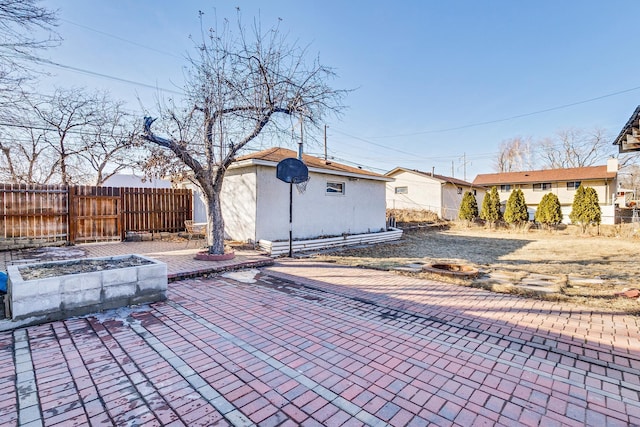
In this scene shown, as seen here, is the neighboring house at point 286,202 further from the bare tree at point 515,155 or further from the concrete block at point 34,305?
the bare tree at point 515,155

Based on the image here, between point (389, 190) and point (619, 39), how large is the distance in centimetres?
1566

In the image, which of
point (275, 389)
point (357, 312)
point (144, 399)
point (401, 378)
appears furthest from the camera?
point (357, 312)

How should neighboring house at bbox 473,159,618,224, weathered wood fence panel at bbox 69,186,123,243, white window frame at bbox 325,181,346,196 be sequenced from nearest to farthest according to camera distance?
weathered wood fence panel at bbox 69,186,123,243
white window frame at bbox 325,181,346,196
neighboring house at bbox 473,159,618,224

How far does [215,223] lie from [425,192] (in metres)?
19.2

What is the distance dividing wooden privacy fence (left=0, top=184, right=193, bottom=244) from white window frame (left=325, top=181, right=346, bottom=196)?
18.7 ft

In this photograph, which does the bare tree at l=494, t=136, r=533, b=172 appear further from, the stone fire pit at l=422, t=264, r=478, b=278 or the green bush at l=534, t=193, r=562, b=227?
the stone fire pit at l=422, t=264, r=478, b=278

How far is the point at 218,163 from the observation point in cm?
752

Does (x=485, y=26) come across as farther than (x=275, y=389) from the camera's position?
Yes

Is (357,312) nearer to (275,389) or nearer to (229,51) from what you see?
(275,389)

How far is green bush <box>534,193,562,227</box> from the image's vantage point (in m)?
18.1

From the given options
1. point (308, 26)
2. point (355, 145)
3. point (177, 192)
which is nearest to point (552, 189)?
point (355, 145)

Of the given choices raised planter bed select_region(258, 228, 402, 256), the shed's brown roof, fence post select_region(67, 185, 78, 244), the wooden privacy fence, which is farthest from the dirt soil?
fence post select_region(67, 185, 78, 244)

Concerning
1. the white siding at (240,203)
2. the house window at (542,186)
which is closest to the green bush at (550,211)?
the house window at (542,186)

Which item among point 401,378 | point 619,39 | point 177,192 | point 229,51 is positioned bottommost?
point 401,378
